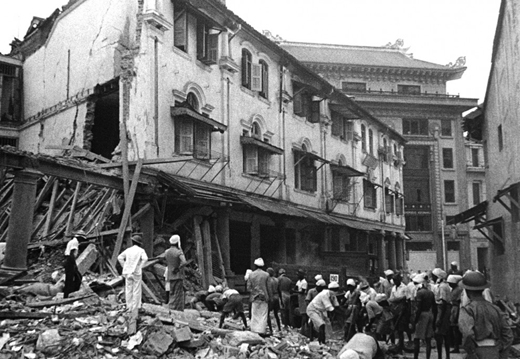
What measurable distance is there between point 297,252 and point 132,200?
40.7ft

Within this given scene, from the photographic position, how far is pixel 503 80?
22766 millimetres

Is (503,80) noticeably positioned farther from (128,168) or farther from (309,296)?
(128,168)

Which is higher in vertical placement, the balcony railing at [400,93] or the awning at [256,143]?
the balcony railing at [400,93]

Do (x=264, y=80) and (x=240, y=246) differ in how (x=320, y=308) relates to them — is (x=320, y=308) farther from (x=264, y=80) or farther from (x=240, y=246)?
(x=264, y=80)

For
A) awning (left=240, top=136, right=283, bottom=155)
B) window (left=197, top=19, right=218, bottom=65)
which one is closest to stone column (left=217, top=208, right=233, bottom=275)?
awning (left=240, top=136, right=283, bottom=155)

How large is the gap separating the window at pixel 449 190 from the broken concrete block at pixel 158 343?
4375cm

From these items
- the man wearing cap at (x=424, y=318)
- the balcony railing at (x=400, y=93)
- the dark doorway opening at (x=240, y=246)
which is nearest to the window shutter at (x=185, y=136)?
the dark doorway opening at (x=240, y=246)

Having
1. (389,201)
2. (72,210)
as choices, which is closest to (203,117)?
(72,210)

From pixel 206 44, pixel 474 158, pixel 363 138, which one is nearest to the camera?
pixel 206 44

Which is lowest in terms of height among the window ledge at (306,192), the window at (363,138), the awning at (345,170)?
the window ledge at (306,192)

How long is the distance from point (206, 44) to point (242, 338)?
12.5 meters

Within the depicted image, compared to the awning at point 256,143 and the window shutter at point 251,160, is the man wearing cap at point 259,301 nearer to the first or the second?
the awning at point 256,143

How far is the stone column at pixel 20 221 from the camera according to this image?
44.7 ft

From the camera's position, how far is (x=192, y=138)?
763 inches
